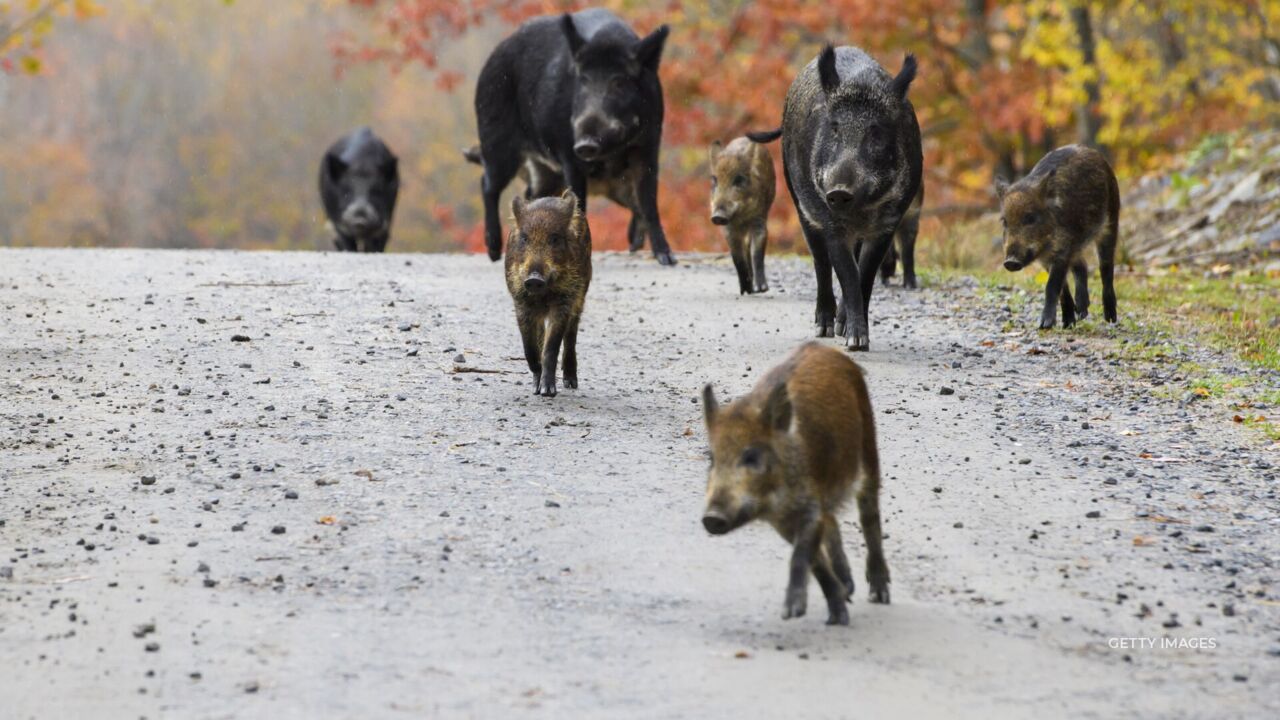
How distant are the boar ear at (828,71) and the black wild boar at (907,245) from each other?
2418 millimetres

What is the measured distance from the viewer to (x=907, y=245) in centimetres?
1280

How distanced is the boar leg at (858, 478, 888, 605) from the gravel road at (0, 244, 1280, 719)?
0.07m

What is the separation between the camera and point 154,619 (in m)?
5.36

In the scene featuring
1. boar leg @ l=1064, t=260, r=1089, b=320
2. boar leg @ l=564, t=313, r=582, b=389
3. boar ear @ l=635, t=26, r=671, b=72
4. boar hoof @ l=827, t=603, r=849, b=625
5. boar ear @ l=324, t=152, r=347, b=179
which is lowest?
boar hoof @ l=827, t=603, r=849, b=625

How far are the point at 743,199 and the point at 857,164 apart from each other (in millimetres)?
2609

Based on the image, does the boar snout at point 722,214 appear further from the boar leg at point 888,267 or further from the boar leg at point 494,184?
the boar leg at point 494,184

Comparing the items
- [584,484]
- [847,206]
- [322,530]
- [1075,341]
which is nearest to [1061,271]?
[1075,341]

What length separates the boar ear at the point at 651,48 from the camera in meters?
13.5

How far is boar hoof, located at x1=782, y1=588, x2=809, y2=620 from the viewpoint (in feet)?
16.8

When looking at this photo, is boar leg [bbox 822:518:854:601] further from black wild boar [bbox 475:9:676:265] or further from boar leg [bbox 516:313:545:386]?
black wild boar [bbox 475:9:676:265]

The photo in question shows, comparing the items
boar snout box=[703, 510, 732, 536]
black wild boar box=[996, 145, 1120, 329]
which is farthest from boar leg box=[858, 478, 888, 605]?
black wild boar box=[996, 145, 1120, 329]

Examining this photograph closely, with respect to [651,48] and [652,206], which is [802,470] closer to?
[651,48]

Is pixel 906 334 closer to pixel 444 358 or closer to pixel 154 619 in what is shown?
pixel 444 358

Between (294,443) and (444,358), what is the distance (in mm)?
2128
